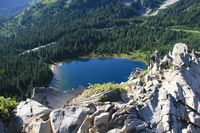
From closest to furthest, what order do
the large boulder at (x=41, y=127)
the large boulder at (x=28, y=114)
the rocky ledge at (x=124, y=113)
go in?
the rocky ledge at (x=124, y=113), the large boulder at (x=41, y=127), the large boulder at (x=28, y=114)

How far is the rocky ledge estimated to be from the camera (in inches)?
1628

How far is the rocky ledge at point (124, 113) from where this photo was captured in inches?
1628

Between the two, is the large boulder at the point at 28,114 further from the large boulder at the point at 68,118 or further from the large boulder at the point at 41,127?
the large boulder at the point at 68,118

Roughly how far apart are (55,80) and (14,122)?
142m

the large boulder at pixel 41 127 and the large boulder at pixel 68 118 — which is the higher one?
the large boulder at pixel 68 118

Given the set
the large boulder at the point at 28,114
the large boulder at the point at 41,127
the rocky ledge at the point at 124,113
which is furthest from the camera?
the large boulder at the point at 28,114

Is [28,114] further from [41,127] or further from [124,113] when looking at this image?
[124,113]

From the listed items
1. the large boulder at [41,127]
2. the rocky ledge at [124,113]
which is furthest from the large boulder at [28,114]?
the large boulder at [41,127]

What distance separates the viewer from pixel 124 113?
42.0 metres

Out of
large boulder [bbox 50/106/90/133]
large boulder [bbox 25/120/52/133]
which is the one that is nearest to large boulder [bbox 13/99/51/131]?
large boulder [bbox 25/120/52/133]

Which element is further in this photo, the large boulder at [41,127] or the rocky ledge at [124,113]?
the large boulder at [41,127]

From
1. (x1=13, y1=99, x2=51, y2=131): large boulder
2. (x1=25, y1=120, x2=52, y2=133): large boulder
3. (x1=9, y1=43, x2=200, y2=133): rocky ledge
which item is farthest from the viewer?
(x1=13, y1=99, x2=51, y2=131): large boulder

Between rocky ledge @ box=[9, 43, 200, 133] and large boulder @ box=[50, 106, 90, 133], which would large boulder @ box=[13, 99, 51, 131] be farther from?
large boulder @ box=[50, 106, 90, 133]

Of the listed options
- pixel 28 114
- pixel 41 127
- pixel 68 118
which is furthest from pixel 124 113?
pixel 28 114
